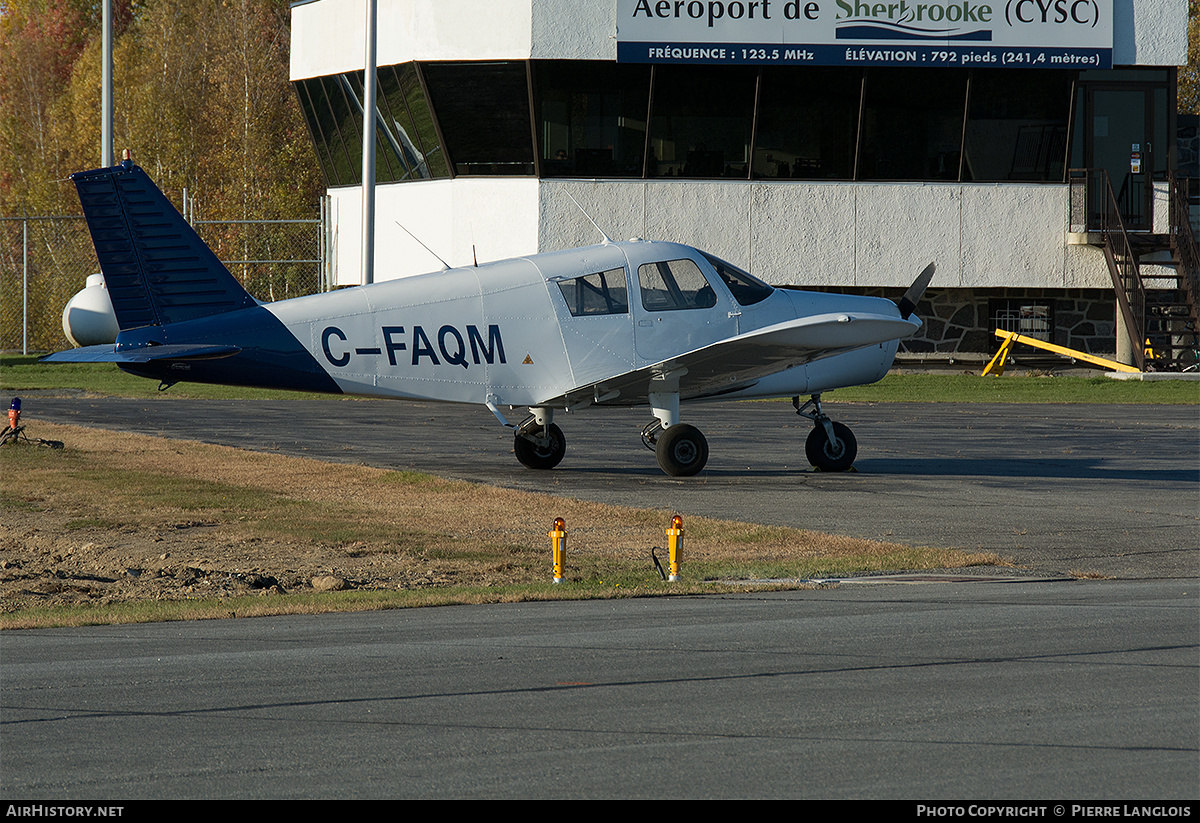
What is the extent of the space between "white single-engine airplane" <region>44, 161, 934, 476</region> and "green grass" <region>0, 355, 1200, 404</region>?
42.4 feet

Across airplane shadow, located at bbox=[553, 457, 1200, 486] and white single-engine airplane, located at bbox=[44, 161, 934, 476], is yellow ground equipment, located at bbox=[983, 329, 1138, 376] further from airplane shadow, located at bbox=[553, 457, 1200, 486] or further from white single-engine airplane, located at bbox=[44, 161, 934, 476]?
white single-engine airplane, located at bbox=[44, 161, 934, 476]

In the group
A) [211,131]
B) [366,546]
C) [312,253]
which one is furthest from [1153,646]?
[211,131]

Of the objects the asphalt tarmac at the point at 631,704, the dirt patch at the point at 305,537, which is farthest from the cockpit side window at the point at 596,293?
the asphalt tarmac at the point at 631,704

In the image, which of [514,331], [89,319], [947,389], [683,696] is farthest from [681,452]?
[947,389]

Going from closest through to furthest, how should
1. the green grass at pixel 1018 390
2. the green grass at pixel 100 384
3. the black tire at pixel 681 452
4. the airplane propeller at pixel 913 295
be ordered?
the black tire at pixel 681 452, the airplane propeller at pixel 913 295, the green grass at pixel 1018 390, the green grass at pixel 100 384

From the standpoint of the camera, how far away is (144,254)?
15305 mm

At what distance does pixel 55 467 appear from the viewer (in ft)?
54.6

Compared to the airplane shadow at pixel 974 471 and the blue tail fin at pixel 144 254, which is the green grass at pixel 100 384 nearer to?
the blue tail fin at pixel 144 254

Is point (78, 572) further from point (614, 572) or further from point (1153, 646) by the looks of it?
point (1153, 646)

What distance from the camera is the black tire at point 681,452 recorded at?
1625 centimetres

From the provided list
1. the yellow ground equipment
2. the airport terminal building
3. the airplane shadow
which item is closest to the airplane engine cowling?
the airport terminal building

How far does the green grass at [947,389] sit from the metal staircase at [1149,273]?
1.01 meters

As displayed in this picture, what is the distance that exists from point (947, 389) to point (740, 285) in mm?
15371

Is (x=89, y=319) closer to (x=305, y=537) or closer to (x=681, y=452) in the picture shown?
(x=681, y=452)
